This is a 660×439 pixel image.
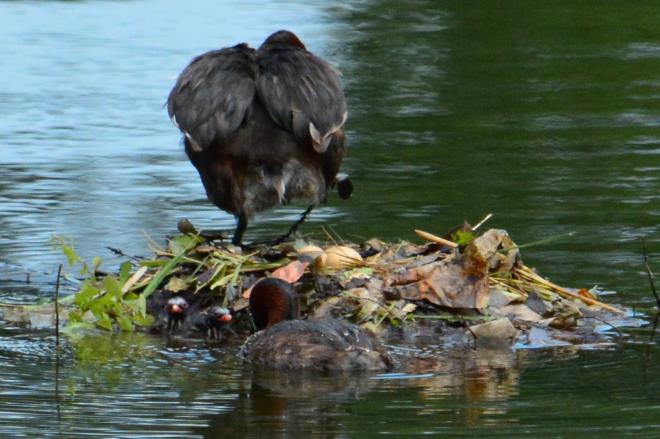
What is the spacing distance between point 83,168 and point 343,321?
5400 mm

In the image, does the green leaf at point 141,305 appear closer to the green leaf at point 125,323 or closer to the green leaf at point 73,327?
the green leaf at point 125,323

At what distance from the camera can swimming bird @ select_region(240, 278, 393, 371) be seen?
7.85 meters

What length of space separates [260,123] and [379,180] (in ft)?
10.4

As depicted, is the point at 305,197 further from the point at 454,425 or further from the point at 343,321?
the point at 454,425

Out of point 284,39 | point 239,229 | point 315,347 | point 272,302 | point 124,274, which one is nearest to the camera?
point 315,347

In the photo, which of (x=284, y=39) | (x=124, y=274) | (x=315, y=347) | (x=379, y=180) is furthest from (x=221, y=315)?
(x=379, y=180)

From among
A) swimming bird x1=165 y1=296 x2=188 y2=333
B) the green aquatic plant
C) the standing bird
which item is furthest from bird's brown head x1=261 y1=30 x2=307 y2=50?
swimming bird x1=165 y1=296 x2=188 y2=333

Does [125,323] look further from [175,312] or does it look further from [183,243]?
[183,243]

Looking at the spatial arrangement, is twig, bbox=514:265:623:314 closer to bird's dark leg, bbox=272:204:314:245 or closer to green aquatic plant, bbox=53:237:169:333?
bird's dark leg, bbox=272:204:314:245

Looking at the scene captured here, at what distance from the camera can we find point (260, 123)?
934 cm

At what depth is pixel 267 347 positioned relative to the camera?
318 inches

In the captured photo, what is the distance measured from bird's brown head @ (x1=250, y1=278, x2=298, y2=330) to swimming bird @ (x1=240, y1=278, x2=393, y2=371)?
6.8 inches

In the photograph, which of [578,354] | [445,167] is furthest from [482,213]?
[578,354]

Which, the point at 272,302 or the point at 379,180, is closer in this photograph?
the point at 272,302
